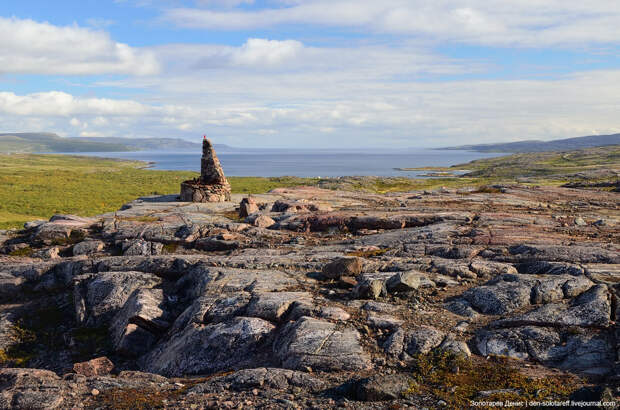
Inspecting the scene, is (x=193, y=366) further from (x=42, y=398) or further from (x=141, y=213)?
(x=141, y=213)

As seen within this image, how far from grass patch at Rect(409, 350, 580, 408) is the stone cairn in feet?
110

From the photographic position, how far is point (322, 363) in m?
12.0

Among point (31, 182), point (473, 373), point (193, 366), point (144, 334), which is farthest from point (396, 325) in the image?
point (31, 182)

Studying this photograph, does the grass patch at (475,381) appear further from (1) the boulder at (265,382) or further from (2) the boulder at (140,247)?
(2) the boulder at (140,247)

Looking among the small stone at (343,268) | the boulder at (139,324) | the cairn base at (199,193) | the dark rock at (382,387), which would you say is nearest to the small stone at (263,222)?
the boulder at (139,324)

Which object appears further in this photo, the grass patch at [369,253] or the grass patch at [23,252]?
the grass patch at [23,252]

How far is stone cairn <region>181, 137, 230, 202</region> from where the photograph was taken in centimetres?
4222

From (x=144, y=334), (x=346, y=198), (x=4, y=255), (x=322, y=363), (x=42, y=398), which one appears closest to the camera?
(x=42, y=398)

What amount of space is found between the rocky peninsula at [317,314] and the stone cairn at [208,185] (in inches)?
540

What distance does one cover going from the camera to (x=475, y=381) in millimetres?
10969

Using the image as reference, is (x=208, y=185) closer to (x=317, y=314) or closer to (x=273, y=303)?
(x=273, y=303)

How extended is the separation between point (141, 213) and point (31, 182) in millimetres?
101318

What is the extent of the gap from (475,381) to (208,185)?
35.4 meters

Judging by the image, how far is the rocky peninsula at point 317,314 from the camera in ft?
35.9
